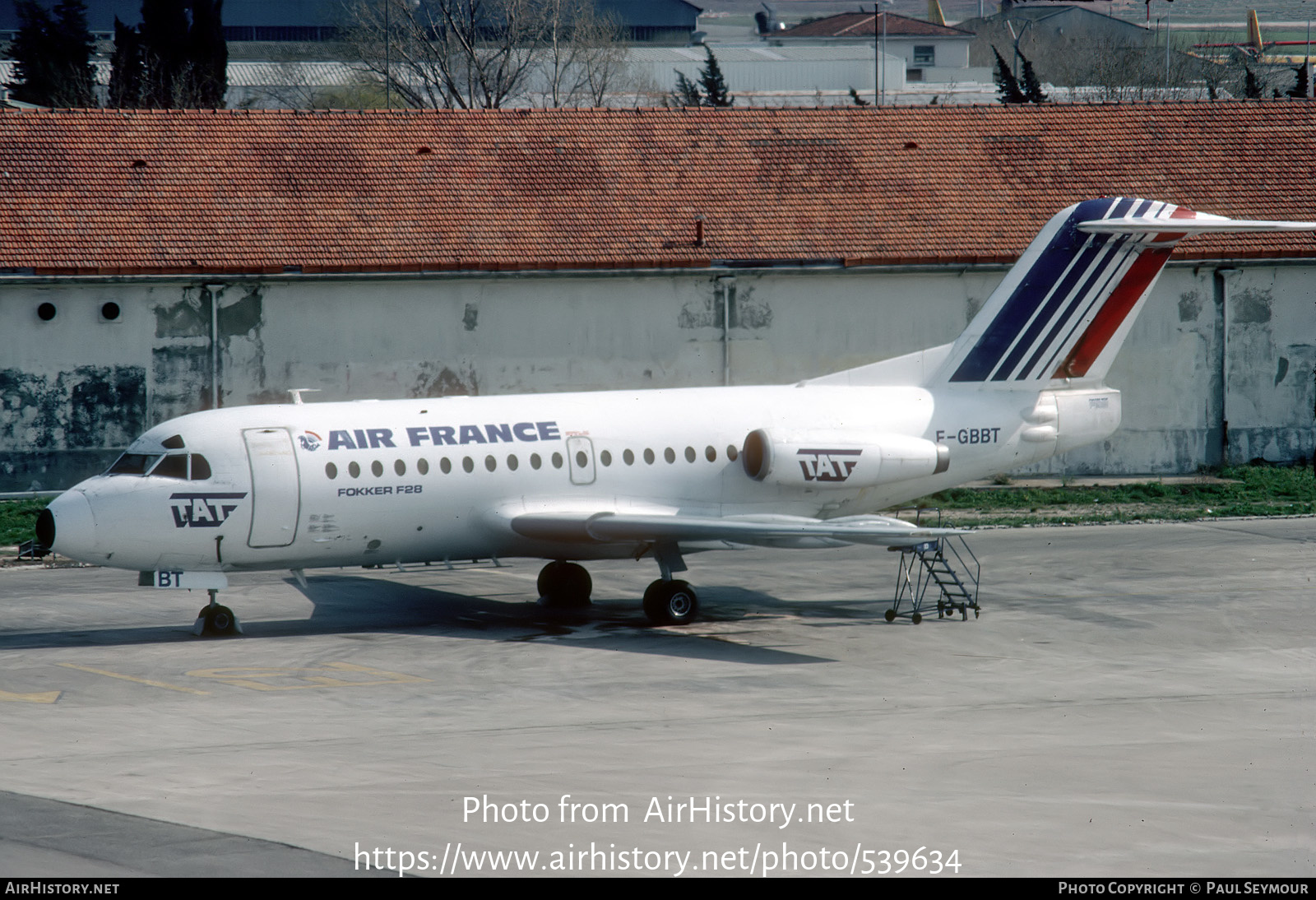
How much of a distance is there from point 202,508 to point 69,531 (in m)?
1.75

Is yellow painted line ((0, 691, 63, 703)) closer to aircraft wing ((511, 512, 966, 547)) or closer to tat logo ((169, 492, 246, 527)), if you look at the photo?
tat logo ((169, 492, 246, 527))

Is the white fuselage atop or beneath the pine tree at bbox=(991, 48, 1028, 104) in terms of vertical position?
beneath

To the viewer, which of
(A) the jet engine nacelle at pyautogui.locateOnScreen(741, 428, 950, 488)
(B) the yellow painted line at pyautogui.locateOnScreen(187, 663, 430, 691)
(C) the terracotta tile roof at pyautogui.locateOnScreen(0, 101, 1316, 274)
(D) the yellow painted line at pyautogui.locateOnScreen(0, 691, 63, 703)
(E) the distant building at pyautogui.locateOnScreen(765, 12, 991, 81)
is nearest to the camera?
(D) the yellow painted line at pyautogui.locateOnScreen(0, 691, 63, 703)

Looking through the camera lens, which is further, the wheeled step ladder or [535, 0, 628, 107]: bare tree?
[535, 0, 628, 107]: bare tree

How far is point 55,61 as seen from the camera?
7019 centimetres

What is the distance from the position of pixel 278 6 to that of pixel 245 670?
10972cm

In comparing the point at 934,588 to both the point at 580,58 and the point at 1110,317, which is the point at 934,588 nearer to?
the point at 1110,317

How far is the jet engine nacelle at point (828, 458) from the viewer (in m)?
24.4

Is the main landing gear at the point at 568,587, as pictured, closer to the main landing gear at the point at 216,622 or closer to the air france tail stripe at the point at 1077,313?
the main landing gear at the point at 216,622

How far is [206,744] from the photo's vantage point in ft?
54.9

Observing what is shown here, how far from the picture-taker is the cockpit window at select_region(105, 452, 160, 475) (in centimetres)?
2223

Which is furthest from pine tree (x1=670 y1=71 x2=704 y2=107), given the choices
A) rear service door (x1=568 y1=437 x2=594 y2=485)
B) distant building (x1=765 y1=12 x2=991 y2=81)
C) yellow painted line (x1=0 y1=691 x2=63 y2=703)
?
yellow painted line (x1=0 y1=691 x2=63 y2=703)

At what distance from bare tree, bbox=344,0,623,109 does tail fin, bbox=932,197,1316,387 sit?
132 ft

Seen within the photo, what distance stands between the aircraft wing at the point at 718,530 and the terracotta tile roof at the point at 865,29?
117 m
